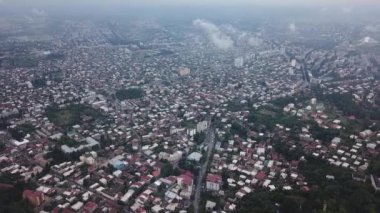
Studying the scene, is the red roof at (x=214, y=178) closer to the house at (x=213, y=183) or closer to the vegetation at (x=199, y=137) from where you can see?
the house at (x=213, y=183)

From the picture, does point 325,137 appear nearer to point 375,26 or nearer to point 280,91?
point 280,91

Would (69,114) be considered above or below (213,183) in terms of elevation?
below

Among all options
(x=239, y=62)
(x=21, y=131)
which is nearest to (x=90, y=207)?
(x=21, y=131)

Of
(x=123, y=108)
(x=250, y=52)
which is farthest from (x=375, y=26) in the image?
(x=123, y=108)

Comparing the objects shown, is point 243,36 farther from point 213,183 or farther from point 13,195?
point 13,195

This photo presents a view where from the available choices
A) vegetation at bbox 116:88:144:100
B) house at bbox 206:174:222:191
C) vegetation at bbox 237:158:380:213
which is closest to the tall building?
vegetation at bbox 116:88:144:100

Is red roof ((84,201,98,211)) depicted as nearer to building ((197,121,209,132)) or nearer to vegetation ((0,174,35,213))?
vegetation ((0,174,35,213))

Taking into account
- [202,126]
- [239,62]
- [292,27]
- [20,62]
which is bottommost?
[20,62]
